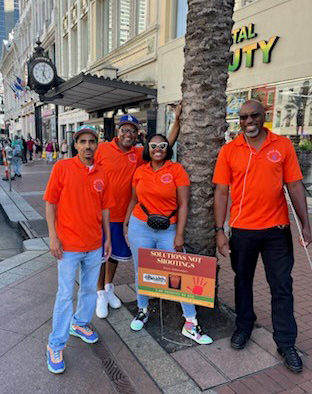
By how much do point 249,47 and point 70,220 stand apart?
9.17m

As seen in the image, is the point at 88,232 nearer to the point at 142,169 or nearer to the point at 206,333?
the point at 142,169

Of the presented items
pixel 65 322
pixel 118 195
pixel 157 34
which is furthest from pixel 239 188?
pixel 157 34

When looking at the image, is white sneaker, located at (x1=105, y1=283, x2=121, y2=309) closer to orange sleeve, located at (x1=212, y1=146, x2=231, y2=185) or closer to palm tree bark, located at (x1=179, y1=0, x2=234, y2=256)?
palm tree bark, located at (x1=179, y1=0, x2=234, y2=256)

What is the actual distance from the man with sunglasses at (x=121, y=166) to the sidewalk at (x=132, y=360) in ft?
1.79

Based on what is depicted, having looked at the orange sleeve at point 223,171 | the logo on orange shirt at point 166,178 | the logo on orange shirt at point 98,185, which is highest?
the orange sleeve at point 223,171

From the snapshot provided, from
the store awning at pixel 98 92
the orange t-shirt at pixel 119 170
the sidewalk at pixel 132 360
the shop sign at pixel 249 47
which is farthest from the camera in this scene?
the store awning at pixel 98 92

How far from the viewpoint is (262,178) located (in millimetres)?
2703

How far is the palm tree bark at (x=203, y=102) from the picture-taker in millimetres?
3104

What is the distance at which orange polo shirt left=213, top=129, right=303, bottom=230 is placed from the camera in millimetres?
2703

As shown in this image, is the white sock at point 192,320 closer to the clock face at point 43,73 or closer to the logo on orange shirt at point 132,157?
the logo on orange shirt at point 132,157

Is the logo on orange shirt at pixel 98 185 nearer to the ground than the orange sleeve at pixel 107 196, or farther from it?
farther from it

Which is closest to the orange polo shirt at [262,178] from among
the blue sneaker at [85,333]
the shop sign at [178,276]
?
the shop sign at [178,276]

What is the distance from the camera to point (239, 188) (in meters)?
2.81

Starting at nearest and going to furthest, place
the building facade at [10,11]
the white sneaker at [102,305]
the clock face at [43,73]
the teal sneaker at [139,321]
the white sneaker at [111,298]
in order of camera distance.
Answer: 1. the teal sneaker at [139,321]
2. the white sneaker at [102,305]
3. the white sneaker at [111,298]
4. the clock face at [43,73]
5. the building facade at [10,11]
